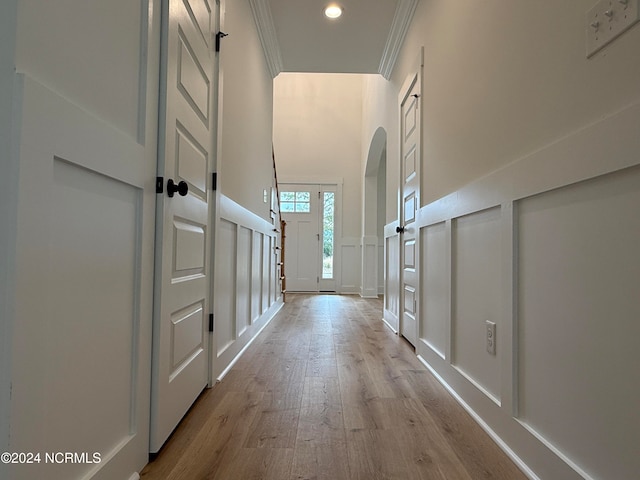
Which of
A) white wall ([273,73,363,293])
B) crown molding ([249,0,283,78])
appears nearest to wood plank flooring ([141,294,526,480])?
crown molding ([249,0,283,78])

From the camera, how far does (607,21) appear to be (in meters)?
0.83

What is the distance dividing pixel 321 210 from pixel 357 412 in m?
5.04

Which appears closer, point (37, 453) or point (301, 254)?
point (37, 453)

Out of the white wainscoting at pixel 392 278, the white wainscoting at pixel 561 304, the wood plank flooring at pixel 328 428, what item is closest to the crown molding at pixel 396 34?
the white wainscoting at pixel 392 278

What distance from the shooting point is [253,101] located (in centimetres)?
284

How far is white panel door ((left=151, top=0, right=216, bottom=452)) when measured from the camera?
3.83 ft

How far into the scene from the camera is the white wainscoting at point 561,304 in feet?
2.59

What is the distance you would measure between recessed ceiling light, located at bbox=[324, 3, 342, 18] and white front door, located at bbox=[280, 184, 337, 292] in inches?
144

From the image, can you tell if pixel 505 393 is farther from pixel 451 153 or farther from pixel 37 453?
pixel 37 453

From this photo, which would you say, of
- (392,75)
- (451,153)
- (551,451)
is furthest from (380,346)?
(392,75)

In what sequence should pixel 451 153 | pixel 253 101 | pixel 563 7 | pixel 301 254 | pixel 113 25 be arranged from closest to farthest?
pixel 113 25, pixel 563 7, pixel 451 153, pixel 253 101, pixel 301 254

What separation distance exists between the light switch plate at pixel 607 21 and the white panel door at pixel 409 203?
1577mm

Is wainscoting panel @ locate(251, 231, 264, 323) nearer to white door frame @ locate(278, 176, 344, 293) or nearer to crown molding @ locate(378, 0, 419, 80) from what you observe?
crown molding @ locate(378, 0, 419, 80)

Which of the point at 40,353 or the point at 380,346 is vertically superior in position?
the point at 40,353
